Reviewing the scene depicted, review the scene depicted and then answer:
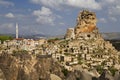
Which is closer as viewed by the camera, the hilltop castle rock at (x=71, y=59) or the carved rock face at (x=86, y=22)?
the hilltop castle rock at (x=71, y=59)

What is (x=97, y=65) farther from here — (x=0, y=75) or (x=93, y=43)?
(x=0, y=75)

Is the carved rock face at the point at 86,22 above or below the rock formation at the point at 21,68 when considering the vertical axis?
above

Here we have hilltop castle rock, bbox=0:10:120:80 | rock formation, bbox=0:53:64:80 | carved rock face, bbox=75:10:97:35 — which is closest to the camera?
rock formation, bbox=0:53:64:80

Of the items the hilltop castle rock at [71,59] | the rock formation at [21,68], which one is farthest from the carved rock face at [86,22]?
the rock formation at [21,68]

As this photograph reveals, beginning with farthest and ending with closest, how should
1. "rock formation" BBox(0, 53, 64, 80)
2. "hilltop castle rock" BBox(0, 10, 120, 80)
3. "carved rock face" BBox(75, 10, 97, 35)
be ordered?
"carved rock face" BBox(75, 10, 97, 35)
"hilltop castle rock" BBox(0, 10, 120, 80)
"rock formation" BBox(0, 53, 64, 80)

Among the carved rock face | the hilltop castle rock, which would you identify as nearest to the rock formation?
the hilltop castle rock

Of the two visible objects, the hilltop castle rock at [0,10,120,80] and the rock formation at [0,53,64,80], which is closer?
the rock formation at [0,53,64,80]

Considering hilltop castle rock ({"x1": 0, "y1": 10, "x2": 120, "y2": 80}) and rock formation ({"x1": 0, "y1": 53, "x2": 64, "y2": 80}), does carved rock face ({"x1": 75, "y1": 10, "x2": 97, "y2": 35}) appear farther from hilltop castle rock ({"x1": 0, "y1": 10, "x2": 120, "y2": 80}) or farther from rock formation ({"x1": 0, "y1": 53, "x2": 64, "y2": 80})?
rock formation ({"x1": 0, "y1": 53, "x2": 64, "y2": 80})

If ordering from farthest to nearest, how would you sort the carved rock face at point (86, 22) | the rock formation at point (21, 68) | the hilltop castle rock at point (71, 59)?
the carved rock face at point (86, 22) → the hilltop castle rock at point (71, 59) → the rock formation at point (21, 68)

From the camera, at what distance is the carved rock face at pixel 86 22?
130750mm

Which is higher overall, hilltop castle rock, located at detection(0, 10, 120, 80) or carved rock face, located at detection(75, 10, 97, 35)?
carved rock face, located at detection(75, 10, 97, 35)

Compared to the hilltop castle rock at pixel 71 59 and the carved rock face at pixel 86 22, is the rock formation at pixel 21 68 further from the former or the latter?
the carved rock face at pixel 86 22

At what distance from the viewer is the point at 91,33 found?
421 ft

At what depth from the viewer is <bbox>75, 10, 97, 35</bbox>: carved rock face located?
130750 mm
